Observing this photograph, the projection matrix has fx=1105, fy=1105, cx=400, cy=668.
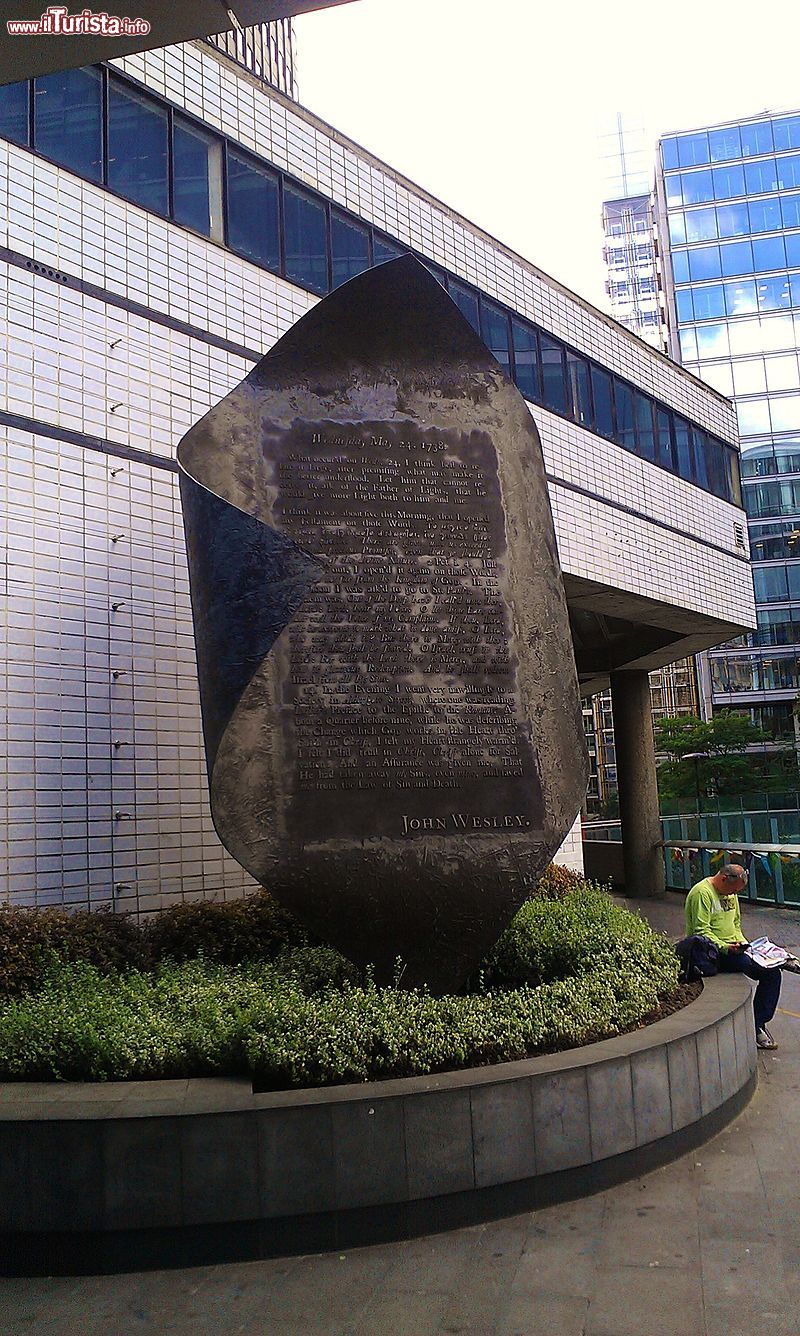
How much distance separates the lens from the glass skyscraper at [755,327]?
61219 millimetres

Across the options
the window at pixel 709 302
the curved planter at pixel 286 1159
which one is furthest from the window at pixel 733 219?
the curved planter at pixel 286 1159

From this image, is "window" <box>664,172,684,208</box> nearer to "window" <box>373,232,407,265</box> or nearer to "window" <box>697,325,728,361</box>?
"window" <box>697,325,728,361</box>

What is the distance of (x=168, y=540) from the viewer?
1071 centimetres

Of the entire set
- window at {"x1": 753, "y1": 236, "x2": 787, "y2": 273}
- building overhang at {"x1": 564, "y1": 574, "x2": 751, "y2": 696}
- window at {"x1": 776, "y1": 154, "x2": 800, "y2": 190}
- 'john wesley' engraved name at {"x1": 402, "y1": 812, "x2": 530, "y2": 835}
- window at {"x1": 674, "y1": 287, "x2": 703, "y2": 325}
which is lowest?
'john wesley' engraved name at {"x1": 402, "y1": 812, "x2": 530, "y2": 835}

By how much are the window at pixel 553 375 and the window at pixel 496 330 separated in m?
0.88

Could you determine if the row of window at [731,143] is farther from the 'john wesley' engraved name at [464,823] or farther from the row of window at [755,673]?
the 'john wesley' engraved name at [464,823]

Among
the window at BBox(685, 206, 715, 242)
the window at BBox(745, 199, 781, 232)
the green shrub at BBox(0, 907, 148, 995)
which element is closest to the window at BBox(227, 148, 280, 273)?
the green shrub at BBox(0, 907, 148, 995)

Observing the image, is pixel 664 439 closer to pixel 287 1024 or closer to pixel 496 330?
pixel 496 330

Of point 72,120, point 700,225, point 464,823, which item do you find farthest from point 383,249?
point 700,225

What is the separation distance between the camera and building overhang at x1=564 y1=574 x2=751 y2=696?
61.1ft

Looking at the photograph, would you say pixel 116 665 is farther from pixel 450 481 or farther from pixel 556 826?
pixel 556 826

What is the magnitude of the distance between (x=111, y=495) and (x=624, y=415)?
36.5 feet

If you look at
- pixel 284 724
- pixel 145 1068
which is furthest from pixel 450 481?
pixel 145 1068

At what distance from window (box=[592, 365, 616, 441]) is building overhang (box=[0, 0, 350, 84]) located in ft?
48.9
